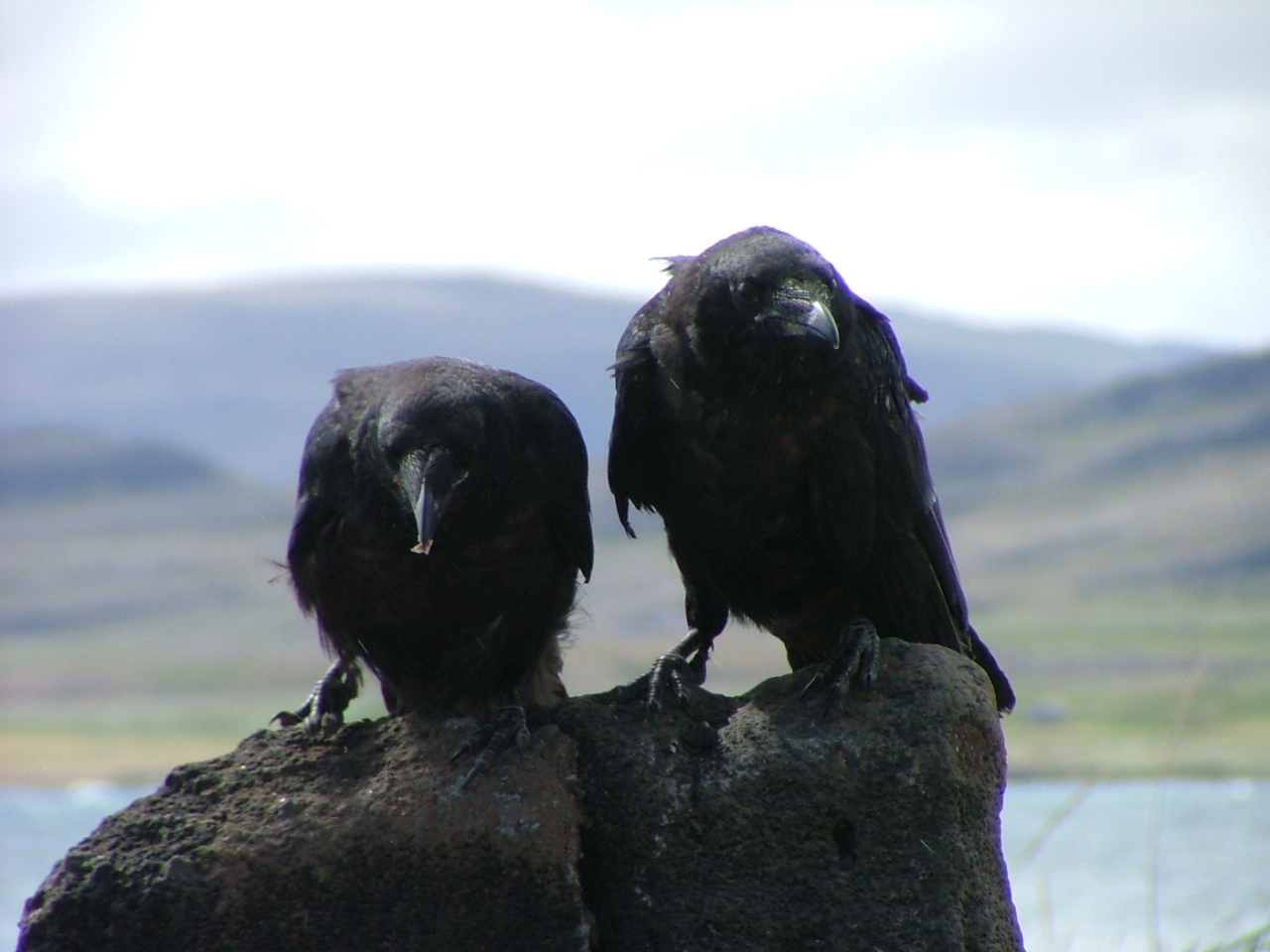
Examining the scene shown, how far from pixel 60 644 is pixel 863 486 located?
36443mm

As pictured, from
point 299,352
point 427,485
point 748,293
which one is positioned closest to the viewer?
point 427,485

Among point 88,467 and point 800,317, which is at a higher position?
point 800,317

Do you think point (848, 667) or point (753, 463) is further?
point (753, 463)

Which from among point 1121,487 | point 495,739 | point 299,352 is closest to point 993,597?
point 1121,487

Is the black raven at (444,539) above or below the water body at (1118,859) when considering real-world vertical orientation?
above

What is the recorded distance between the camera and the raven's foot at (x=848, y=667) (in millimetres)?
4902

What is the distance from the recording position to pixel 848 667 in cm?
494

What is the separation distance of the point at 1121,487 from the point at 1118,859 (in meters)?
21.9

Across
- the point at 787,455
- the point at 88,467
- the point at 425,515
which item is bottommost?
the point at 88,467

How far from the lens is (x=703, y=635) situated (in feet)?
19.8

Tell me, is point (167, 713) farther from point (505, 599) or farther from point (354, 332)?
point (354, 332)

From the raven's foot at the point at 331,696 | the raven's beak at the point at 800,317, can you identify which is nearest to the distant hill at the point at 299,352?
the raven's foot at the point at 331,696

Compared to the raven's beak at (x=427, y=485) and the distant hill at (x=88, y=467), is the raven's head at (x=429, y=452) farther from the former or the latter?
the distant hill at (x=88, y=467)

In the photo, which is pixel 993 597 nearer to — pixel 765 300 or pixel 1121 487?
pixel 1121 487
